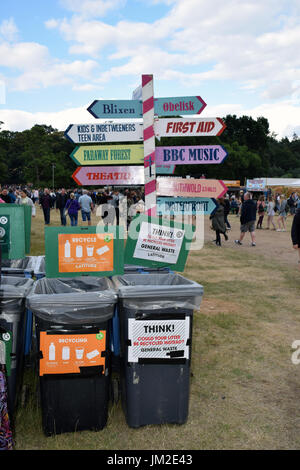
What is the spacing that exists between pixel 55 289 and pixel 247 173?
258 ft

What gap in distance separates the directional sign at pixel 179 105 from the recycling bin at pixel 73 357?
9.71 ft

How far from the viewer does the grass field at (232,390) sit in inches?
130

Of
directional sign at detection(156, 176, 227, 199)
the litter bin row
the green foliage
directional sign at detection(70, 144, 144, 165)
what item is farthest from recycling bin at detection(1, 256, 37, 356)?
the green foliage

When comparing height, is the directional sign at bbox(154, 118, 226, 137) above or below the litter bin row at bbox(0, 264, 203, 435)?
above

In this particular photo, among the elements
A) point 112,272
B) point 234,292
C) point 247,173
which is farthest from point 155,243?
point 247,173

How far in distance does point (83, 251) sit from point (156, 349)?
117 cm

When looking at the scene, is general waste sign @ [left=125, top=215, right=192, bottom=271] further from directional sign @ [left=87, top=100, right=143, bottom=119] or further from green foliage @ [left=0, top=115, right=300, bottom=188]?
green foliage @ [left=0, top=115, right=300, bottom=188]

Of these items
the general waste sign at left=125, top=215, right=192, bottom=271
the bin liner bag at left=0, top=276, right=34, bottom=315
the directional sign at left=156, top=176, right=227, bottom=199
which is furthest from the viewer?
the directional sign at left=156, top=176, right=227, bottom=199

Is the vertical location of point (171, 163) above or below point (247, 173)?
below

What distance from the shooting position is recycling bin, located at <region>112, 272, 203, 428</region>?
11.2 ft

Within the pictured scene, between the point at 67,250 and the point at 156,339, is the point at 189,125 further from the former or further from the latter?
the point at 156,339

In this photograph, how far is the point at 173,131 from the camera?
5.55m

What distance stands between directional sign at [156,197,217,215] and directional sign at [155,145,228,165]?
0.50 m
